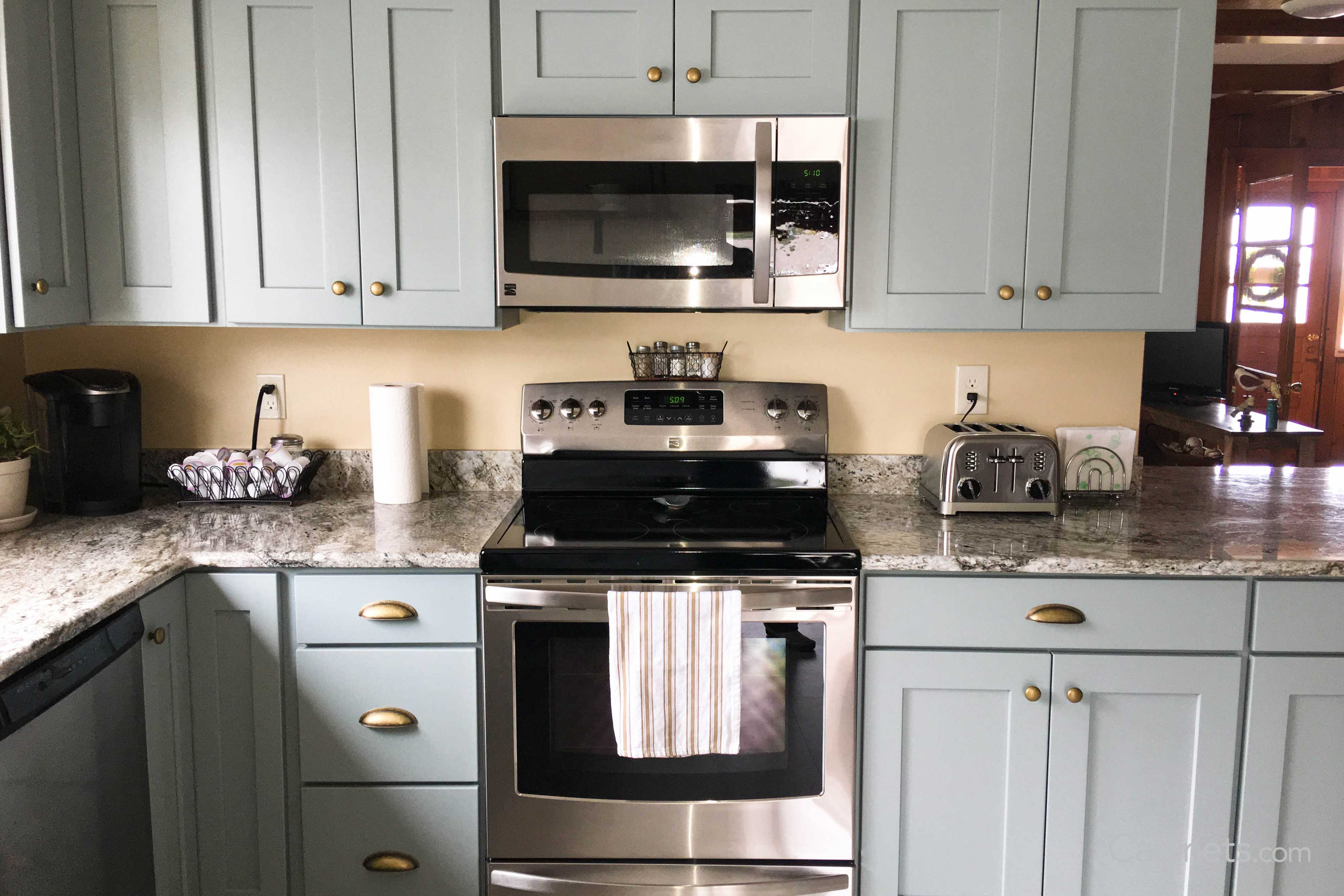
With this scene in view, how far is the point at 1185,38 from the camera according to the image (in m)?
2.09

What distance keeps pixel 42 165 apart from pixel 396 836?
59.6 inches

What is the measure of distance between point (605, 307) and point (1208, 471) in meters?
1.79

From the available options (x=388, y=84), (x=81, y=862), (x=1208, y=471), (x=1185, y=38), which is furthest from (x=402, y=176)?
(x=1208, y=471)

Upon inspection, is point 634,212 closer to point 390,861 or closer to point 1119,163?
point 1119,163

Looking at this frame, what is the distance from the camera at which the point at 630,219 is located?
83.7 inches

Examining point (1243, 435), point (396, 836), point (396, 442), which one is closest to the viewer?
point (396, 836)

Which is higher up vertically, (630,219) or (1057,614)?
(630,219)

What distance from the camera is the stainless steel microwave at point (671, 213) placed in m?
2.09

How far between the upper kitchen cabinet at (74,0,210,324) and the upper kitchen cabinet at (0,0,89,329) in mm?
31

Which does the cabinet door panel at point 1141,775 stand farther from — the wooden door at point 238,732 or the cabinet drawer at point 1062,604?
the wooden door at point 238,732

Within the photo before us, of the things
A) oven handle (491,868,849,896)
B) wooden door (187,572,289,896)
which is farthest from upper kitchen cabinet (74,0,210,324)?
oven handle (491,868,849,896)

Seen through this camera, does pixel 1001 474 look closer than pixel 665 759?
No

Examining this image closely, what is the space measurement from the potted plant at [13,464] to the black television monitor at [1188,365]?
189 inches

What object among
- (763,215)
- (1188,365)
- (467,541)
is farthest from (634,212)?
(1188,365)
